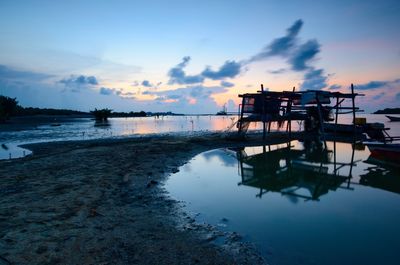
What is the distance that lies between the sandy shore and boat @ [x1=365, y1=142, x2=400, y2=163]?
1460 centimetres

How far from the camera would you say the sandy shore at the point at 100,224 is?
209 inches

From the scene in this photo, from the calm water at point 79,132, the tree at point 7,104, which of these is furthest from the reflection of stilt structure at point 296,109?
the tree at point 7,104

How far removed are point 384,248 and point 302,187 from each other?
5.56 meters

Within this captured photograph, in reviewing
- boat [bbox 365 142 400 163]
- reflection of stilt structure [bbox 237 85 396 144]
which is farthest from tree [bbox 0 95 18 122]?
boat [bbox 365 142 400 163]

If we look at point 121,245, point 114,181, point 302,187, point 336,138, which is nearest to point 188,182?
point 114,181

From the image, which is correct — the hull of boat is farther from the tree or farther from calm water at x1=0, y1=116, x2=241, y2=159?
the tree

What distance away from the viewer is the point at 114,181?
37.0 ft

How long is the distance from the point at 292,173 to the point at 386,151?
7.34 meters

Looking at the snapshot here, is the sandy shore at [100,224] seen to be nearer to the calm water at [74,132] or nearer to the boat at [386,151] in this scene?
the calm water at [74,132]

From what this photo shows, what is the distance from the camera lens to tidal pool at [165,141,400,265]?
19.9 feet

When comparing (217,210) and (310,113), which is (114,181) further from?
(310,113)

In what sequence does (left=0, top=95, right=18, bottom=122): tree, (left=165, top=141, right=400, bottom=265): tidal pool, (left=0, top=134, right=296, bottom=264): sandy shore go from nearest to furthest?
(left=0, top=134, right=296, bottom=264): sandy shore → (left=165, top=141, right=400, bottom=265): tidal pool → (left=0, top=95, right=18, bottom=122): tree

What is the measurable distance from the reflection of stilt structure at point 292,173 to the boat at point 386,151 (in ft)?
5.20

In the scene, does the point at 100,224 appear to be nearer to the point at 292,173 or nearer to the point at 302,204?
the point at 302,204
